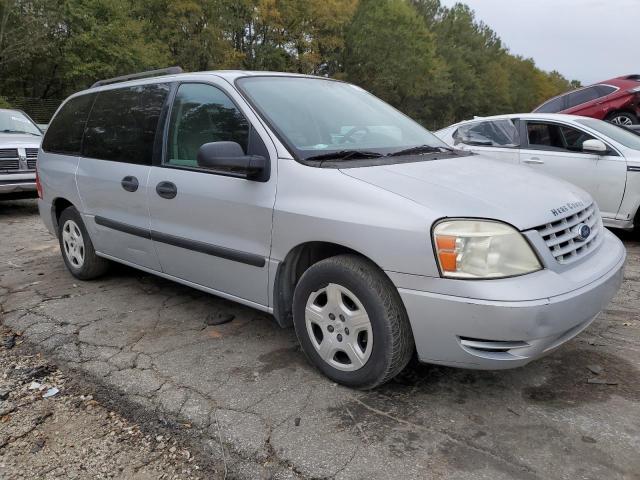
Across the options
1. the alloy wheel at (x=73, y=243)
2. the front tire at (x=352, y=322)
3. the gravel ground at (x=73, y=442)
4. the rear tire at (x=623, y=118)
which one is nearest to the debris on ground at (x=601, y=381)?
the front tire at (x=352, y=322)

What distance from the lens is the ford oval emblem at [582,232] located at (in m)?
2.73

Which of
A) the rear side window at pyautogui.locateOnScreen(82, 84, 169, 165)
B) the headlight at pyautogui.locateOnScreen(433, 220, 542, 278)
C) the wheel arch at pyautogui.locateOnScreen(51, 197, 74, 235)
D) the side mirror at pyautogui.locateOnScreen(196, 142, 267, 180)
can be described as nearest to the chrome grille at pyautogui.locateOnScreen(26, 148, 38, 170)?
the wheel arch at pyautogui.locateOnScreen(51, 197, 74, 235)

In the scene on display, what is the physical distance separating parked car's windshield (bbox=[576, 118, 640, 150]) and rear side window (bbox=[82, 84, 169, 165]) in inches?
188

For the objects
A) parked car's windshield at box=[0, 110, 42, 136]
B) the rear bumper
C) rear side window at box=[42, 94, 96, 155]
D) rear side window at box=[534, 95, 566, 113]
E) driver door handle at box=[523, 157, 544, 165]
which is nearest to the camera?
rear side window at box=[42, 94, 96, 155]

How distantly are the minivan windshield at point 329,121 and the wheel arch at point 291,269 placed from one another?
1.64 feet

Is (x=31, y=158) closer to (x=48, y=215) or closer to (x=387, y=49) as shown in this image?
(x=48, y=215)

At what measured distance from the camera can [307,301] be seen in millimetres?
2893

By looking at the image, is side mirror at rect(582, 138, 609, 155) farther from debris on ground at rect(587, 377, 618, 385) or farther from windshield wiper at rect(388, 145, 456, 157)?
debris on ground at rect(587, 377, 618, 385)

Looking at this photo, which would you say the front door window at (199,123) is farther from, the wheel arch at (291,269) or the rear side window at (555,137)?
the rear side window at (555,137)

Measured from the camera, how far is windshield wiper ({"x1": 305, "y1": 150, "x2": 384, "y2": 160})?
9.76ft

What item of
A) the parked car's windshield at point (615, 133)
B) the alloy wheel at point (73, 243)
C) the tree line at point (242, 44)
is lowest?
the alloy wheel at point (73, 243)

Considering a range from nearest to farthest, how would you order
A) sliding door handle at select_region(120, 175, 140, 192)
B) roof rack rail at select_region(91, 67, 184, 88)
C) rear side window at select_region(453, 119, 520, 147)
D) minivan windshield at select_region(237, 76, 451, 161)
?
1. minivan windshield at select_region(237, 76, 451, 161)
2. sliding door handle at select_region(120, 175, 140, 192)
3. roof rack rail at select_region(91, 67, 184, 88)
4. rear side window at select_region(453, 119, 520, 147)

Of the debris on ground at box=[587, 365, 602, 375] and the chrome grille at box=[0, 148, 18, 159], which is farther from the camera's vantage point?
the chrome grille at box=[0, 148, 18, 159]

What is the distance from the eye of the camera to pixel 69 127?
4.78 meters
